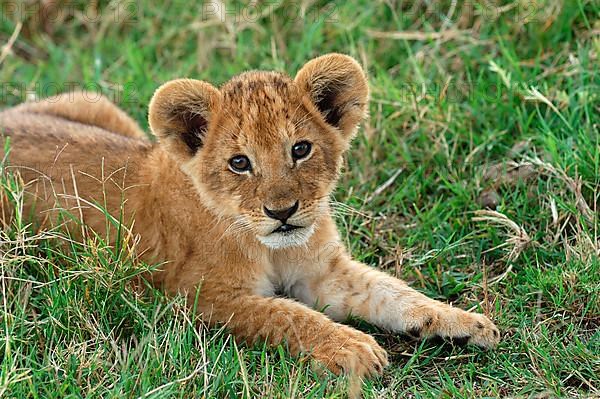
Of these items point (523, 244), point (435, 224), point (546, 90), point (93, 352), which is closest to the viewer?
point (93, 352)

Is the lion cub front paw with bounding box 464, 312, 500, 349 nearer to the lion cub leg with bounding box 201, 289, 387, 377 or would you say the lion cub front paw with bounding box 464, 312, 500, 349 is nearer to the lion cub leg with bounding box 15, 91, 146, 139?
the lion cub leg with bounding box 201, 289, 387, 377

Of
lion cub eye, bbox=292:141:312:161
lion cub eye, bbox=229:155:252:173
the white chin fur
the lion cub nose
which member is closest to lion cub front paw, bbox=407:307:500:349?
the white chin fur

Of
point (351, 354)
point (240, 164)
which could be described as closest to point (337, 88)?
point (240, 164)

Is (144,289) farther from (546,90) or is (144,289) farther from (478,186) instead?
(546,90)

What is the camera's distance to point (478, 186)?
546 cm

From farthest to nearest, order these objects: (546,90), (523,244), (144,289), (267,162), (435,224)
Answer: (546,90) < (435,224) < (523,244) < (144,289) < (267,162)

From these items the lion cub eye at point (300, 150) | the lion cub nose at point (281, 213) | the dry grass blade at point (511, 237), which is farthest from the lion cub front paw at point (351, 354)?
the dry grass blade at point (511, 237)

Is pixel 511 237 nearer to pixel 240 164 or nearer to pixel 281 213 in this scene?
pixel 281 213

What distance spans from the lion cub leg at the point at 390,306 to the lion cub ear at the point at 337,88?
2.29 feet

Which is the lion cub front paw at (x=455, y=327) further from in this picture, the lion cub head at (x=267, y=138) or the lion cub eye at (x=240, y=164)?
the lion cub eye at (x=240, y=164)

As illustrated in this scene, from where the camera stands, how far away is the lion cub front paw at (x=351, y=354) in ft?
13.3

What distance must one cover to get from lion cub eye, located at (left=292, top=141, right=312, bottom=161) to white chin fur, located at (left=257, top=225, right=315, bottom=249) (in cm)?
32

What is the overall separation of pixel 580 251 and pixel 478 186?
91 cm

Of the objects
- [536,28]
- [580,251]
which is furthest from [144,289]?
[536,28]
